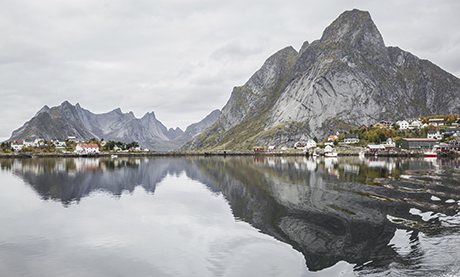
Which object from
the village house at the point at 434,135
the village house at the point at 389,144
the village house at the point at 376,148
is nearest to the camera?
the village house at the point at 376,148

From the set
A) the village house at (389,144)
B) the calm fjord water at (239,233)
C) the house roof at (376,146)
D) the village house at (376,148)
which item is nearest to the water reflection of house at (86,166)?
the calm fjord water at (239,233)

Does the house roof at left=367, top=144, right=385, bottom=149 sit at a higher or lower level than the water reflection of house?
higher

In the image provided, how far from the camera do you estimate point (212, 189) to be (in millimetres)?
52875

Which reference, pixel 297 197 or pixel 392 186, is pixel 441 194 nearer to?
pixel 392 186

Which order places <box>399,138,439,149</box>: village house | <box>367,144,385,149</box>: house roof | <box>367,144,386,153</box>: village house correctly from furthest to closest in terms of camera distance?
1. <box>367,144,385,149</box>: house roof
2. <box>367,144,386,153</box>: village house
3. <box>399,138,439,149</box>: village house

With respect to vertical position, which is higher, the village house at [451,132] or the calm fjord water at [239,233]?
the village house at [451,132]

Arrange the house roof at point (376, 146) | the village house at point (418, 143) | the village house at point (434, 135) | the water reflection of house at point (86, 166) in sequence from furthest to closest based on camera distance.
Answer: the village house at point (434, 135), the house roof at point (376, 146), the village house at point (418, 143), the water reflection of house at point (86, 166)

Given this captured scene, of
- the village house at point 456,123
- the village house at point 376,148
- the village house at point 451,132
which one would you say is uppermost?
the village house at point 456,123

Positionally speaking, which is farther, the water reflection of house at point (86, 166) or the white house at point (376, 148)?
the white house at point (376, 148)

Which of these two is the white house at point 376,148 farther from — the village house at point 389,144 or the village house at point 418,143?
the village house at point 418,143

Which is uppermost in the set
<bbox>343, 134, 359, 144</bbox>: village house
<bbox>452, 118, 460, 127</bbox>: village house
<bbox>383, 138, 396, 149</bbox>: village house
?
<bbox>452, 118, 460, 127</bbox>: village house

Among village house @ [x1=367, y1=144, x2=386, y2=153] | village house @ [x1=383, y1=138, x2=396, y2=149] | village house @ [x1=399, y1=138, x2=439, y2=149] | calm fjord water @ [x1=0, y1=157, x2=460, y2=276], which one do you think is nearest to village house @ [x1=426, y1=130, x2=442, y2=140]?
village house @ [x1=399, y1=138, x2=439, y2=149]

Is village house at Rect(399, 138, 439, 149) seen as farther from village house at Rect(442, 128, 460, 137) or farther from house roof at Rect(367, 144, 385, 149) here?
village house at Rect(442, 128, 460, 137)

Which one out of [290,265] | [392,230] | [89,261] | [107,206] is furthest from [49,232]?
[392,230]
